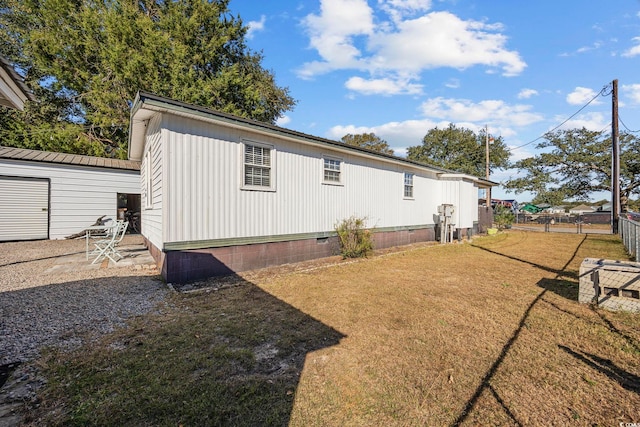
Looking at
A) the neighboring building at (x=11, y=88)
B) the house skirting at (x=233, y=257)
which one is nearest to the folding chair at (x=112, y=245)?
the house skirting at (x=233, y=257)

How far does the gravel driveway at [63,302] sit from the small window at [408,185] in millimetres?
8892

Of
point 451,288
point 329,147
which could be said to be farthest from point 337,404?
point 329,147

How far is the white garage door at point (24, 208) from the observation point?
31.9 feet

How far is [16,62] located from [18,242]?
48.7ft

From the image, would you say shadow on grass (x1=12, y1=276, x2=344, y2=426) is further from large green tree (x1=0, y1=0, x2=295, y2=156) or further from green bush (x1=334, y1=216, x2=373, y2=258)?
large green tree (x1=0, y1=0, x2=295, y2=156)

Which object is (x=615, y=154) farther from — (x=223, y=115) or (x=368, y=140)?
(x=368, y=140)

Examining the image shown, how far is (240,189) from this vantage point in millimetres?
6082

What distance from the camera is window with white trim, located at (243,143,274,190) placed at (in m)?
6.25

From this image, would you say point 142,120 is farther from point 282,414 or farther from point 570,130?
point 570,130

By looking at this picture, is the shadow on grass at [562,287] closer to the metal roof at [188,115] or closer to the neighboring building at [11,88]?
the metal roof at [188,115]

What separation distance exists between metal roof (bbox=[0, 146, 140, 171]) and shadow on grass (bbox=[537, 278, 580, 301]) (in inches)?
561

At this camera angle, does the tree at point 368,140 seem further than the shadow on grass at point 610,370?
Yes

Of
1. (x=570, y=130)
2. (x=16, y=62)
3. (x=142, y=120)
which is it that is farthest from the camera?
(x=570, y=130)

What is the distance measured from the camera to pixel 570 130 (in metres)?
23.4
